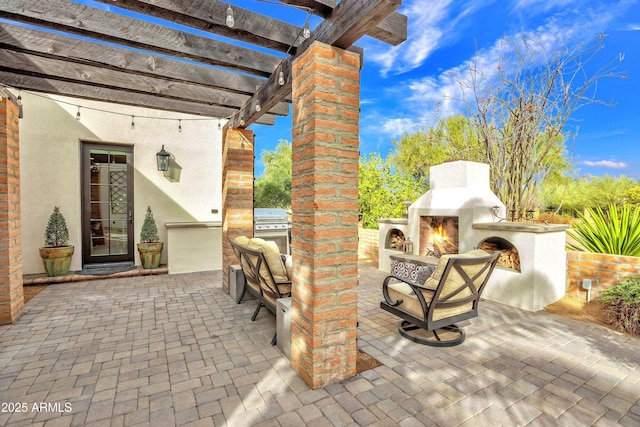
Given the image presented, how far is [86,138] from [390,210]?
776 cm

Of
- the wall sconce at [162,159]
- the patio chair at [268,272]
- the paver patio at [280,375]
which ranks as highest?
the wall sconce at [162,159]

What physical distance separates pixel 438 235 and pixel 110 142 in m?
6.67

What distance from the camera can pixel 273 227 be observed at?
20.7 feet

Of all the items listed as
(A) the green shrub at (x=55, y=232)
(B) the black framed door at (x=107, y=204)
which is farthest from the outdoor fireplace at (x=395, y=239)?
(A) the green shrub at (x=55, y=232)

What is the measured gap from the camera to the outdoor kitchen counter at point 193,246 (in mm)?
5707

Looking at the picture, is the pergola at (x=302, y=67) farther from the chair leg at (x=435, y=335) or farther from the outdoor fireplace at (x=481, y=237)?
the outdoor fireplace at (x=481, y=237)

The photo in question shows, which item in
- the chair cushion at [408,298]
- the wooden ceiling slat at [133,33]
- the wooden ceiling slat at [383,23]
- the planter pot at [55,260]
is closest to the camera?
the wooden ceiling slat at [383,23]

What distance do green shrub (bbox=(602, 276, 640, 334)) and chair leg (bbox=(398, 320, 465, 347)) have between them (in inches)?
72.7

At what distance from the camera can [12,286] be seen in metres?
3.35

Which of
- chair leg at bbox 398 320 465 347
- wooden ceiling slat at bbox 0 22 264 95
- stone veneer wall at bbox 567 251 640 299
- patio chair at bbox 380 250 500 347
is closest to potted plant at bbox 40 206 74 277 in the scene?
wooden ceiling slat at bbox 0 22 264 95

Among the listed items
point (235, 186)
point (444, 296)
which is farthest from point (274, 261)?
point (235, 186)

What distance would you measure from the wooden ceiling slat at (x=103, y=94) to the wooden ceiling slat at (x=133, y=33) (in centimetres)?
141

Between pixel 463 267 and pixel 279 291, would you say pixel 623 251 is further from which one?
pixel 279 291

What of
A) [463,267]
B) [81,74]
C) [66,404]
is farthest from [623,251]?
[81,74]
